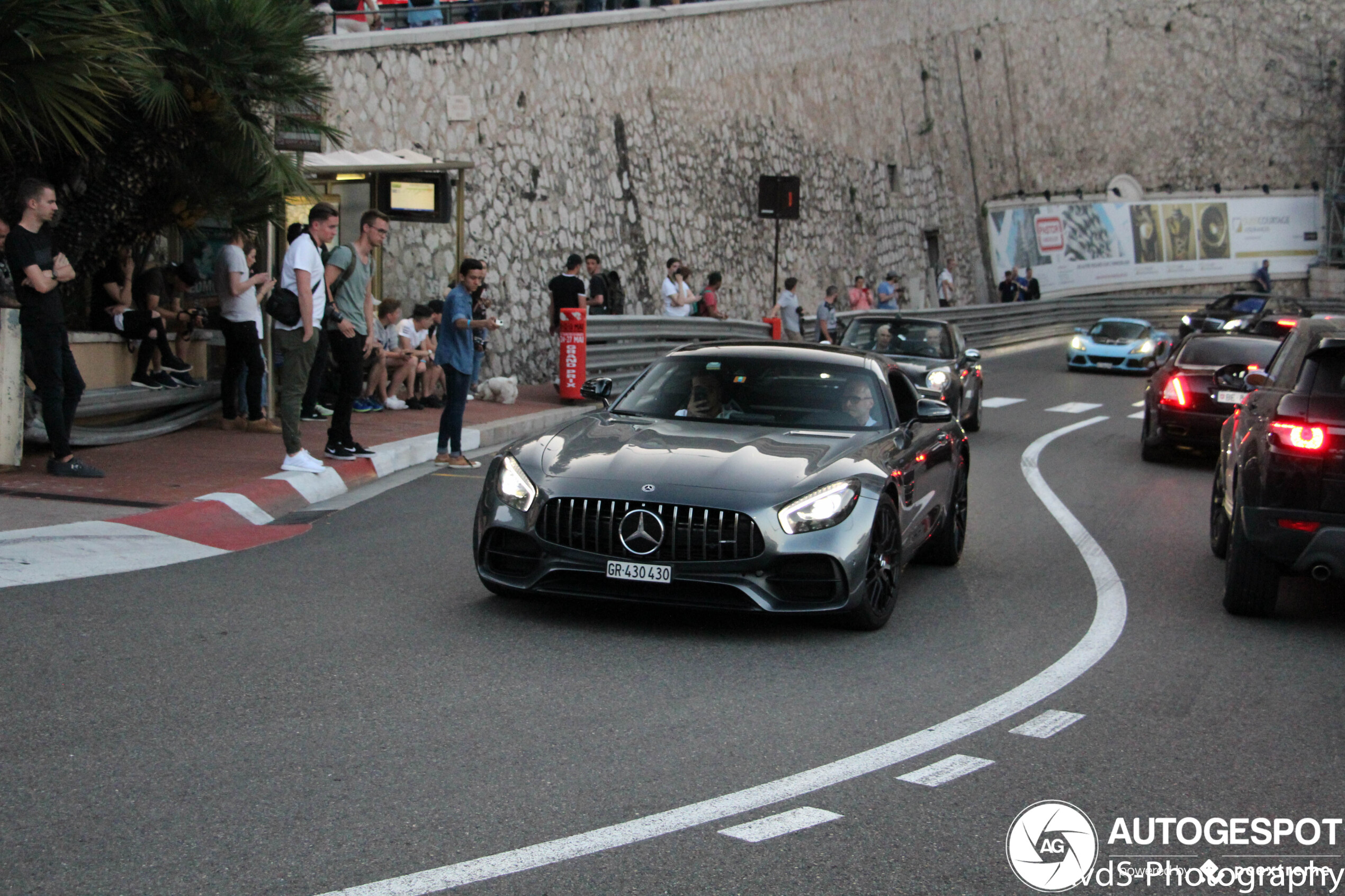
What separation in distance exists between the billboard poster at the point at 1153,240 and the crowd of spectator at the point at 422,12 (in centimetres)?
3063

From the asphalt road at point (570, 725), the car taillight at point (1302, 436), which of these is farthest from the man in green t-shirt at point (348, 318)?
the car taillight at point (1302, 436)

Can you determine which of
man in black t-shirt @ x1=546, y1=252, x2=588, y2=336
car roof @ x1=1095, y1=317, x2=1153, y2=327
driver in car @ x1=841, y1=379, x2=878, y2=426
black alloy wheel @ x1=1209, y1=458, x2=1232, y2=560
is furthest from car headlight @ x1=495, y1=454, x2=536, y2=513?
car roof @ x1=1095, y1=317, x2=1153, y2=327

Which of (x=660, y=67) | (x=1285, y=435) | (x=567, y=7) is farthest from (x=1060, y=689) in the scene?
(x=660, y=67)

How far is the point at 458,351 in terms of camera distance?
1259 cm

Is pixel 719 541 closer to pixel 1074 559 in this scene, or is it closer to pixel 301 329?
pixel 1074 559

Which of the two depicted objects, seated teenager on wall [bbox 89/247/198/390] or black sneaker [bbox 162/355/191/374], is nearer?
seated teenager on wall [bbox 89/247/198/390]

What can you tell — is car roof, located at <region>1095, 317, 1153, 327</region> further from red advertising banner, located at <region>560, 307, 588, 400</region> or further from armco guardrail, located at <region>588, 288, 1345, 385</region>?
red advertising banner, located at <region>560, 307, 588, 400</region>

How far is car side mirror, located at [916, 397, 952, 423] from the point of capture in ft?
27.9

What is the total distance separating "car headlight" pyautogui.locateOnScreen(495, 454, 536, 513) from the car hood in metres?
0.07

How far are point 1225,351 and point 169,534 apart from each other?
486 inches

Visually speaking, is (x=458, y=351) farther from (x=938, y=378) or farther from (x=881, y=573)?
(x=938, y=378)

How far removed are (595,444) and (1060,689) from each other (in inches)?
103

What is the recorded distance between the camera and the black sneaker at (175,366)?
13211 mm

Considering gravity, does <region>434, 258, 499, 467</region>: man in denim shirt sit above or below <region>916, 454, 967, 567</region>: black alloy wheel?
above
